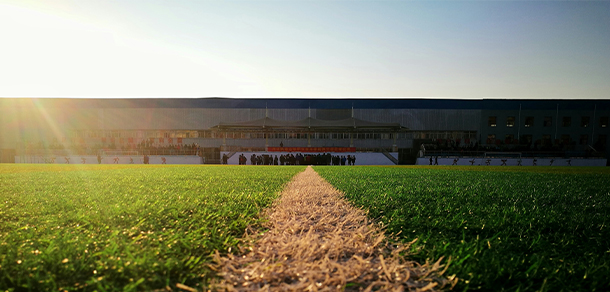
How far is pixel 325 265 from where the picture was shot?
4.79ft

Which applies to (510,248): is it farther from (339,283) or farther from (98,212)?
(98,212)

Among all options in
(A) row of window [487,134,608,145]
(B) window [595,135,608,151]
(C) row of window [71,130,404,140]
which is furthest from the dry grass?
(B) window [595,135,608,151]

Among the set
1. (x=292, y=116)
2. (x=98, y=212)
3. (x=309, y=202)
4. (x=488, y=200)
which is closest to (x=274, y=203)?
(x=309, y=202)

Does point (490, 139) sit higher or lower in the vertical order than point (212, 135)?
higher

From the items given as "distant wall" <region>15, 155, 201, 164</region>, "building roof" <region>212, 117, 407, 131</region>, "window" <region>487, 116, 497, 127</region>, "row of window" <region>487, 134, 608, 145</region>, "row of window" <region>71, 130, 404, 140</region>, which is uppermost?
"window" <region>487, 116, 497, 127</region>

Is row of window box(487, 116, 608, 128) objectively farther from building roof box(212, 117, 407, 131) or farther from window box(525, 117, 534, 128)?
building roof box(212, 117, 407, 131)

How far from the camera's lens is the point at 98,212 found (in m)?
2.80

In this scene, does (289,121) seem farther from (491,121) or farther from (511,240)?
(511,240)

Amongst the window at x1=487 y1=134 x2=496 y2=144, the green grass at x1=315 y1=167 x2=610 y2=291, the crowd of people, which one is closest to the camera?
the green grass at x1=315 y1=167 x2=610 y2=291

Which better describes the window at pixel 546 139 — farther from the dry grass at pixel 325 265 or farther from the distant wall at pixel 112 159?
the dry grass at pixel 325 265

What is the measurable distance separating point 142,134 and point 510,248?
4233cm

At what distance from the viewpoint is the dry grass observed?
130 cm

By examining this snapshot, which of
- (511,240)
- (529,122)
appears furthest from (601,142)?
(511,240)

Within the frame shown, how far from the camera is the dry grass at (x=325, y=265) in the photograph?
1.30 metres
